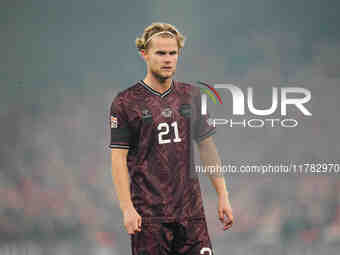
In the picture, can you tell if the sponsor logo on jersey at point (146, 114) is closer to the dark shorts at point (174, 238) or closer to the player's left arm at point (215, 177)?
the player's left arm at point (215, 177)

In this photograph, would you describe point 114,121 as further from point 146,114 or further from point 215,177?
point 215,177

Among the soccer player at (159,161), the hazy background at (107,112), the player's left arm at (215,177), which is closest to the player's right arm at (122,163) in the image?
the soccer player at (159,161)

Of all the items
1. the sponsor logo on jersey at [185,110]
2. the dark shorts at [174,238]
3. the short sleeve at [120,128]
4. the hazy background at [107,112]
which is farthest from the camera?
the hazy background at [107,112]

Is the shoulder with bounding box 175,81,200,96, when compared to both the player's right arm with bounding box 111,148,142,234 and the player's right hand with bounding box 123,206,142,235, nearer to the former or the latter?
the player's right arm with bounding box 111,148,142,234

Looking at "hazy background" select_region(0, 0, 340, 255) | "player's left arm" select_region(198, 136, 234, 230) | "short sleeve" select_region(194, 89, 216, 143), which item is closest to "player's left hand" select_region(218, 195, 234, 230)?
"player's left arm" select_region(198, 136, 234, 230)

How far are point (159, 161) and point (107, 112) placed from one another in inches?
33.5

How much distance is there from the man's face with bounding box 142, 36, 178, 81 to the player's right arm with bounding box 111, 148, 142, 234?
46 cm

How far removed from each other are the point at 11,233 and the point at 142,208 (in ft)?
4.05

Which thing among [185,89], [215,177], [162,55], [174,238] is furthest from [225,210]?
[162,55]

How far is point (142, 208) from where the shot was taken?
272 cm

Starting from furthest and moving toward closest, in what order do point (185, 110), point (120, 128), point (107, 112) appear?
1. point (107, 112)
2. point (185, 110)
3. point (120, 128)

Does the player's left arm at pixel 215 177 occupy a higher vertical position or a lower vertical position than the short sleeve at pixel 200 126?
lower

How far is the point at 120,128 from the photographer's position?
2785 millimetres

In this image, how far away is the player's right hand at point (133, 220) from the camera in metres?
2.66
